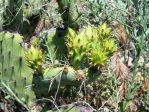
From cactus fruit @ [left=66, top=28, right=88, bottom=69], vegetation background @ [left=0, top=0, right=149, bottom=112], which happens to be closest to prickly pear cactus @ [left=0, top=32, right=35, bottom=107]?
vegetation background @ [left=0, top=0, right=149, bottom=112]

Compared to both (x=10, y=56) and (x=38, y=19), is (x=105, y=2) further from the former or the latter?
(x=10, y=56)

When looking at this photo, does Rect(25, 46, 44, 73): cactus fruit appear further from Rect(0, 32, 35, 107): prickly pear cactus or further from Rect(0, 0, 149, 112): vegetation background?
Rect(0, 32, 35, 107): prickly pear cactus

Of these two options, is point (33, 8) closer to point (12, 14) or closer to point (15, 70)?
point (12, 14)

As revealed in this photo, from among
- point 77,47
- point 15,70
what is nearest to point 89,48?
point 77,47

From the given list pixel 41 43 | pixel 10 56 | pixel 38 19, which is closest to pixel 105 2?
pixel 38 19

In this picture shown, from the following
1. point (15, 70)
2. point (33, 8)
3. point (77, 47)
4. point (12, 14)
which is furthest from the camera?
point (33, 8)

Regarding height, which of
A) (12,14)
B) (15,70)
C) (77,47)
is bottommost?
(15,70)
